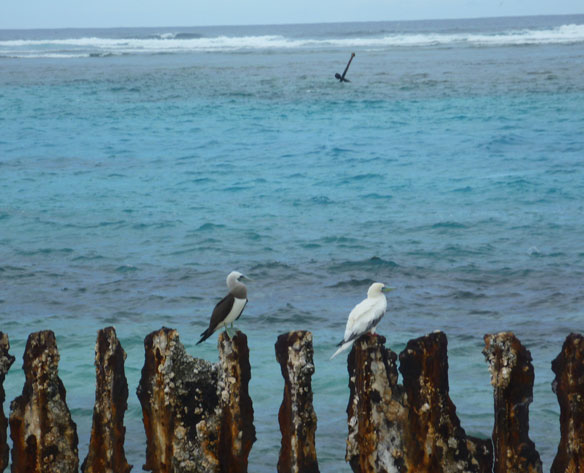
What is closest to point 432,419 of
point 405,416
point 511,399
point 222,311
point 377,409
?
point 405,416

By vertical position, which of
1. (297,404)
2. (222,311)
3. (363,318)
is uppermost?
(363,318)

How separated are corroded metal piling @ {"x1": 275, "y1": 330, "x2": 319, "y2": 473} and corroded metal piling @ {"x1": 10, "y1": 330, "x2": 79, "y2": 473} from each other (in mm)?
Result: 1453

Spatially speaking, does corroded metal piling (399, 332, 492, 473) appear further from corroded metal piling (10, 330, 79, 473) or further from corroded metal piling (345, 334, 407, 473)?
corroded metal piling (10, 330, 79, 473)

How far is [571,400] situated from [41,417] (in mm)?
3347

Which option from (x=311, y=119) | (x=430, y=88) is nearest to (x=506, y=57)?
(x=430, y=88)

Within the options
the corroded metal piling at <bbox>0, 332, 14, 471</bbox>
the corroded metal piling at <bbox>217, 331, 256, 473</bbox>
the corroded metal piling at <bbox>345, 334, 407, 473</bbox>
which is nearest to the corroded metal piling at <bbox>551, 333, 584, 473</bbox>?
the corroded metal piling at <bbox>345, 334, 407, 473</bbox>

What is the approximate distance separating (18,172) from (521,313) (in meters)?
19.6

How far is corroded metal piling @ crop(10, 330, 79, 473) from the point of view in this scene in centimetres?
607

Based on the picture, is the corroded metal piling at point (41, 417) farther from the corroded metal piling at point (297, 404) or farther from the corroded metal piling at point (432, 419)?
the corroded metal piling at point (432, 419)

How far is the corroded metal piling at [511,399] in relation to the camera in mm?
5648

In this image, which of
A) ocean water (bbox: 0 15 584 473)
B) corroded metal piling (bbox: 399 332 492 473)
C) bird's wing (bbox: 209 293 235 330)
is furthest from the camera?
ocean water (bbox: 0 15 584 473)

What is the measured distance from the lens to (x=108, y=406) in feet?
20.0

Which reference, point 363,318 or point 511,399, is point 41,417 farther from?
point 511,399

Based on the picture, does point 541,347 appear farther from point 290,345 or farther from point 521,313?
point 290,345
